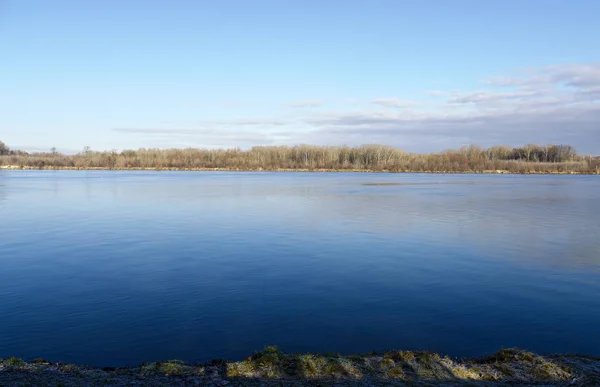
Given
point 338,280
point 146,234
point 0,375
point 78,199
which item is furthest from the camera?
point 78,199

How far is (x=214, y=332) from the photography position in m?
6.86

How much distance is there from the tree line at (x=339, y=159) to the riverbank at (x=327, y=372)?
289ft

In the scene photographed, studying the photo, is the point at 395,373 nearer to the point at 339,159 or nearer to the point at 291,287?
the point at 291,287

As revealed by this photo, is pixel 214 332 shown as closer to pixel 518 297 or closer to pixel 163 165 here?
pixel 518 297

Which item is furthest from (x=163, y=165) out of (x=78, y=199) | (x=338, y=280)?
(x=338, y=280)

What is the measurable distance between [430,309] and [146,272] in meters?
5.83

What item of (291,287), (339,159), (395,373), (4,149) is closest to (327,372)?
(395,373)

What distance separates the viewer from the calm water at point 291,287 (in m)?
6.64

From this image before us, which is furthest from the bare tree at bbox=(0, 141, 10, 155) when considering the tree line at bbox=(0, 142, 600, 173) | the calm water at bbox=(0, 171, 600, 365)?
the calm water at bbox=(0, 171, 600, 365)

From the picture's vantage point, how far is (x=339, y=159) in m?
111

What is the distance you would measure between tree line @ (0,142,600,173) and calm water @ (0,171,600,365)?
79615 mm

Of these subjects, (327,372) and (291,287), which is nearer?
(327,372)

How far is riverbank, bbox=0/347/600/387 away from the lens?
5210mm

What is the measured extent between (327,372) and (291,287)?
371 centimetres
